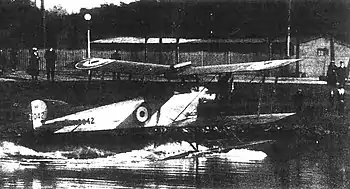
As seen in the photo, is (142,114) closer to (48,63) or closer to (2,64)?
(48,63)

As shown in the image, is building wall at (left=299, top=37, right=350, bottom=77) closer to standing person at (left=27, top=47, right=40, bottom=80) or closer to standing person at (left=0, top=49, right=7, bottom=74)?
standing person at (left=27, top=47, right=40, bottom=80)

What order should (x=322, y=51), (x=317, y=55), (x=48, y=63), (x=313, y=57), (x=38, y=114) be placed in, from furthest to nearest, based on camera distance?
(x=322, y=51), (x=317, y=55), (x=313, y=57), (x=48, y=63), (x=38, y=114)

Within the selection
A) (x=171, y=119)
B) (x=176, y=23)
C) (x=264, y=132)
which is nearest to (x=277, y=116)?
Result: (x=264, y=132)

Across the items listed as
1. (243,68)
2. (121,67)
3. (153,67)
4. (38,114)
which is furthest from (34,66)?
(243,68)

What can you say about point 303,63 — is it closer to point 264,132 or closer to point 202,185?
point 264,132

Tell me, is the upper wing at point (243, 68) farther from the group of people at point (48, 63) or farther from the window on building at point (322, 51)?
the window on building at point (322, 51)

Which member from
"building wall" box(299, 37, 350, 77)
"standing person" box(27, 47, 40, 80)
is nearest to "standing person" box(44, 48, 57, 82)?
"standing person" box(27, 47, 40, 80)
